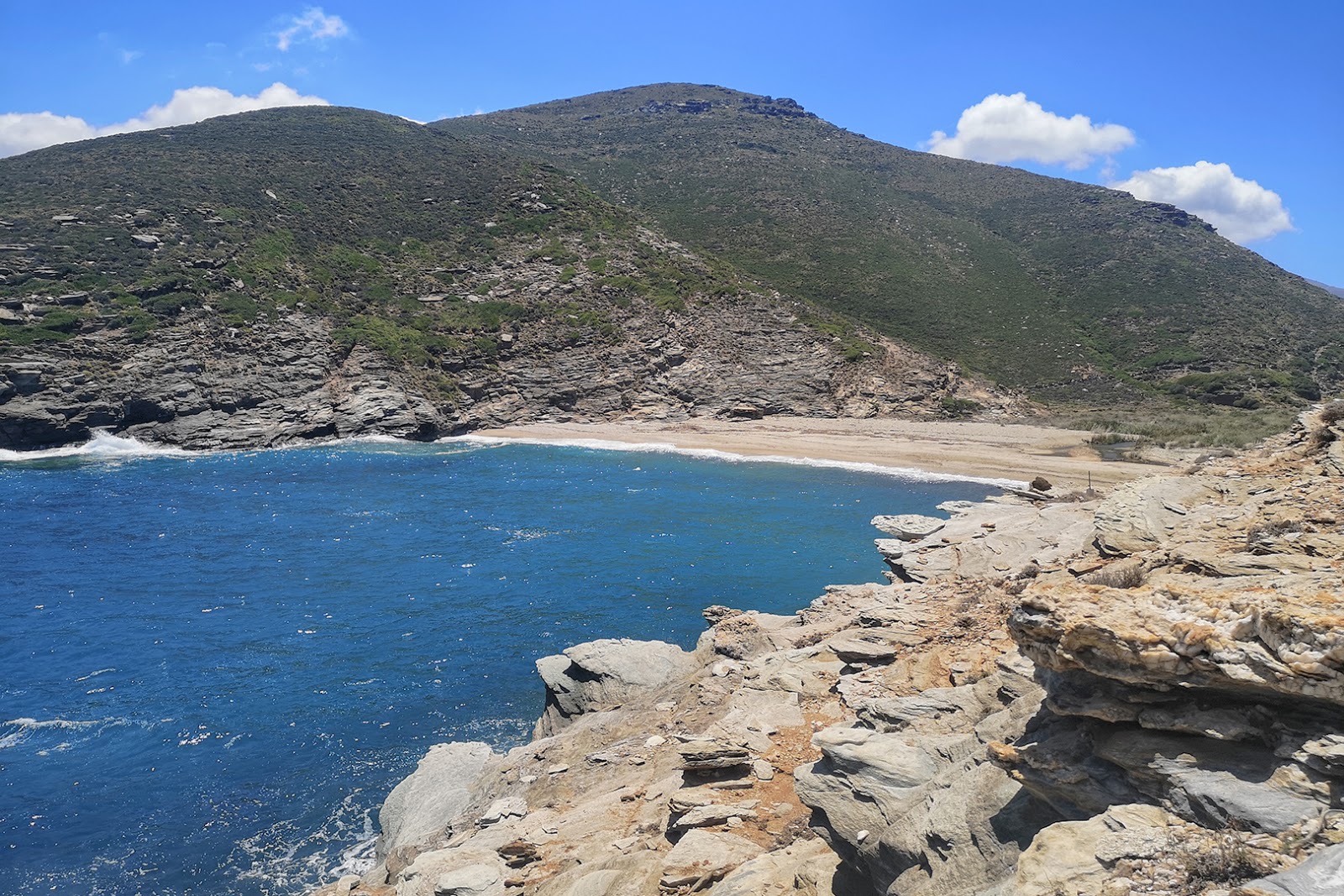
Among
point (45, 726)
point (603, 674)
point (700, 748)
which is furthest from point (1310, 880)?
point (45, 726)

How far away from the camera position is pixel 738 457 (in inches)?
1845

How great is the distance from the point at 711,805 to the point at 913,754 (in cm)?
219

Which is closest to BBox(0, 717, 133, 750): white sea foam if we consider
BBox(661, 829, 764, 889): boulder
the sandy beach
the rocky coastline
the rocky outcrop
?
the rocky coastline

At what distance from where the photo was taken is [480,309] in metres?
67.4

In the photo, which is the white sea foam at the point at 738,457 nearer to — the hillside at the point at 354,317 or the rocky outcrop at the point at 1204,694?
the hillside at the point at 354,317

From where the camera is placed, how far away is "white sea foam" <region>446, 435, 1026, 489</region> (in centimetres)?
3859

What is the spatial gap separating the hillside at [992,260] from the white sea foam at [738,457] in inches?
1104

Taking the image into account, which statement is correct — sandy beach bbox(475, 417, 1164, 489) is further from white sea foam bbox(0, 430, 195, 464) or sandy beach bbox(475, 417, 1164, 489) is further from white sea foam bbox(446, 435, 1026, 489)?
white sea foam bbox(0, 430, 195, 464)

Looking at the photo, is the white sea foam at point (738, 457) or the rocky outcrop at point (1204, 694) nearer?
the rocky outcrop at point (1204, 694)

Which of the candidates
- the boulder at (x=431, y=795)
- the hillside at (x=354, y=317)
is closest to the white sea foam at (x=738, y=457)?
the hillside at (x=354, y=317)

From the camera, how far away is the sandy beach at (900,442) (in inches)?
1532

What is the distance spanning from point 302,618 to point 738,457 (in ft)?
98.3

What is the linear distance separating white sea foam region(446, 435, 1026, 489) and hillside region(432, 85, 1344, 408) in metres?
28.1

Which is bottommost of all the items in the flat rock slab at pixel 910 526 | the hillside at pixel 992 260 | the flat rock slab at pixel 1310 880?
the flat rock slab at pixel 910 526
